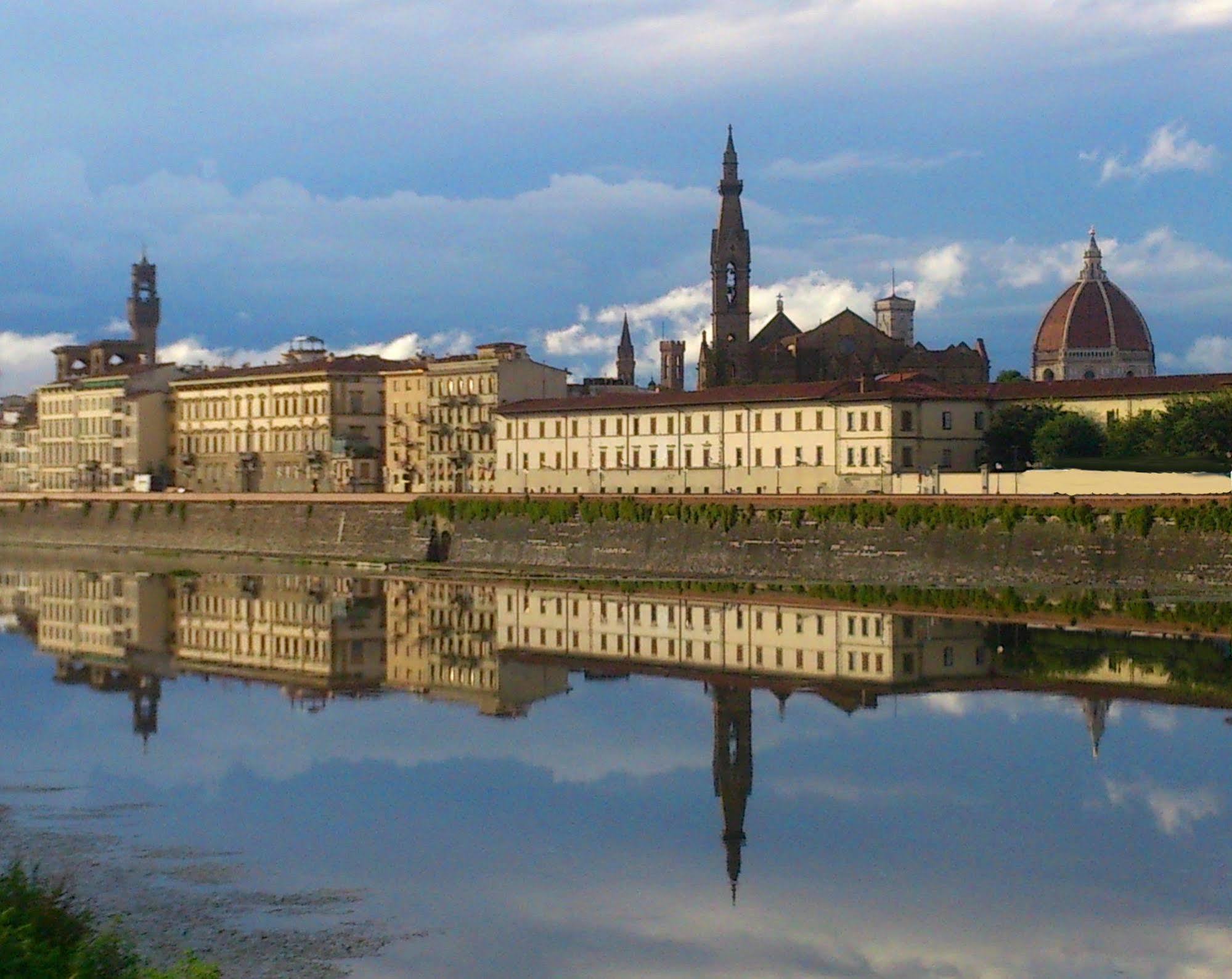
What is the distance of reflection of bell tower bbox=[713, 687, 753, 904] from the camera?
28.3 m

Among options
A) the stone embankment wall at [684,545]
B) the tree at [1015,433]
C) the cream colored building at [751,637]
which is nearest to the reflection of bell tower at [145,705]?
the cream colored building at [751,637]

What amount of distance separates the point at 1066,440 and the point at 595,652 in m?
35.0

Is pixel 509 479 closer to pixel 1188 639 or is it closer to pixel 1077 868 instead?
pixel 1188 639

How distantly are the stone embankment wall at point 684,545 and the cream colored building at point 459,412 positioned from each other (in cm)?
1019

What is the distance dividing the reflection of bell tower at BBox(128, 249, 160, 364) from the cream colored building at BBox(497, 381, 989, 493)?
9490cm

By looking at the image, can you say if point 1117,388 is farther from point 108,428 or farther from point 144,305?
point 144,305

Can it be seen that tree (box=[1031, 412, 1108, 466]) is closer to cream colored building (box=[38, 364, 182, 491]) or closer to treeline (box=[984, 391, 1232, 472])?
treeline (box=[984, 391, 1232, 472])

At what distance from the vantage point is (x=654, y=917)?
24.6 metres

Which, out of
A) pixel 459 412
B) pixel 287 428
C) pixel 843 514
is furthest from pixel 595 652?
pixel 287 428

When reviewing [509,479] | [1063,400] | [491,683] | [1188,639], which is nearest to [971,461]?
[1063,400]

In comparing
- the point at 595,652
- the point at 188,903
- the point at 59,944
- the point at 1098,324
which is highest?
the point at 1098,324

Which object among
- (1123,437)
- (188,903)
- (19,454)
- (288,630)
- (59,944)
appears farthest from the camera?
(19,454)

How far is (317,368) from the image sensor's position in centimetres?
12425

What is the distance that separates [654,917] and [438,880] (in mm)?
3344
